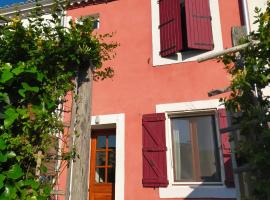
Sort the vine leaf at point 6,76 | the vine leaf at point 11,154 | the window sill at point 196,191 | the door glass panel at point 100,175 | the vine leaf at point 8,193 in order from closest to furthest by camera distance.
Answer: the vine leaf at point 8,193, the vine leaf at point 11,154, the vine leaf at point 6,76, the window sill at point 196,191, the door glass panel at point 100,175

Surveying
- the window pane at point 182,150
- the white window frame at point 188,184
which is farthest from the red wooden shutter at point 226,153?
the window pane at point 182,150

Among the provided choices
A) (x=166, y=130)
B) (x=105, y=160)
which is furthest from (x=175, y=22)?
(x=105, y=160)

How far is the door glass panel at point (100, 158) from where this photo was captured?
24.9 ft

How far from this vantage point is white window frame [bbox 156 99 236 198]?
613 cm

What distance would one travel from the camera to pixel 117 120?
7.27 metres

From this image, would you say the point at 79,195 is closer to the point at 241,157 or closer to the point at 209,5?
the point at 241,157

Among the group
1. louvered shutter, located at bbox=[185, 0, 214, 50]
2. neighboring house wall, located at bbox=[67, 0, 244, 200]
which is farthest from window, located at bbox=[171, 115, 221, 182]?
louvered shutter, located at bbox=[185, 0, 214, 50]

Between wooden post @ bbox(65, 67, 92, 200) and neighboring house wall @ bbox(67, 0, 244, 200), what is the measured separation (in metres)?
3.64

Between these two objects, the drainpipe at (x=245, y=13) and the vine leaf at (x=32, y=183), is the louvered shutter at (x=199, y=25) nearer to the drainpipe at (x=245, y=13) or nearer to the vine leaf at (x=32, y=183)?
the drainpipe at (x=245, y=13)

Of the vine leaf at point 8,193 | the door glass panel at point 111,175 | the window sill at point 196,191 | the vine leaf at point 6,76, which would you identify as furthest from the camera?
the door glass panel at point 111,175

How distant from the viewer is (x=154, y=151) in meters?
6.73

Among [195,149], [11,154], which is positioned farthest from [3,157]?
[195,149]

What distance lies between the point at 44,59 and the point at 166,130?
415 cm

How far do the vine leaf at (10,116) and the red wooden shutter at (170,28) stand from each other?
16.3 ft
